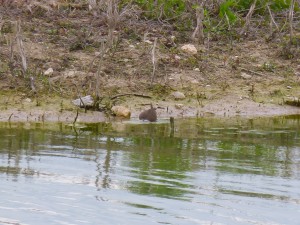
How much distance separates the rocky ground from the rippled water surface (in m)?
0.63

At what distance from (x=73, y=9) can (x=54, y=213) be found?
6.98m

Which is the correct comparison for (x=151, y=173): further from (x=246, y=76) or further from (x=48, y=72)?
(x=246, y=76)

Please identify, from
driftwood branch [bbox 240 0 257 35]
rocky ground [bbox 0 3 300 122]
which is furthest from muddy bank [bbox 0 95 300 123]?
driftwood branch [bbox 240 0 257 35]

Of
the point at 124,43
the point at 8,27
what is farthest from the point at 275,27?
the point at 8,27

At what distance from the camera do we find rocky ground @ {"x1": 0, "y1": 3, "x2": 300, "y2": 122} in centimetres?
1073

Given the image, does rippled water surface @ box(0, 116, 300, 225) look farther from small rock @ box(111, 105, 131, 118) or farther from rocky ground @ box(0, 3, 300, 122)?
rocky ground @ box(0, 3, 300, 122)

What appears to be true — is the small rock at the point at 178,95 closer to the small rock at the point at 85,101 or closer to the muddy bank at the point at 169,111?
the muddy bank at the point at 169,111

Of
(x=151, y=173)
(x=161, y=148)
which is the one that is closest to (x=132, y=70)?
(x=161, y=148)

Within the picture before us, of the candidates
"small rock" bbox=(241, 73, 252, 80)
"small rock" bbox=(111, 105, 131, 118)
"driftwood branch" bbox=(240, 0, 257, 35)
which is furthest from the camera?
"driftwood branch" bbox=(240, 0, 257, 35)

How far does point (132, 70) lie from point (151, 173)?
13.1 feet

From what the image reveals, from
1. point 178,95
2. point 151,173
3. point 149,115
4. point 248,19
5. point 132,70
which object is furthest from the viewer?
point 248,19

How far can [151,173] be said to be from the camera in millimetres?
7758

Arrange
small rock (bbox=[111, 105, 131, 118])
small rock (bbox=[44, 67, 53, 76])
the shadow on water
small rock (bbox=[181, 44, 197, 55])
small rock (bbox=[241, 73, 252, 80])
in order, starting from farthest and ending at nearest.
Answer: small rock (bbox=[181, 44, 197, 55]) < small rock (bbox=[241, 73, 252, 80]) < small rock (bbox=[44, 67, 53, 76]) < small rock (bbox=[111, 105, 131, 118]) < the shadow on water

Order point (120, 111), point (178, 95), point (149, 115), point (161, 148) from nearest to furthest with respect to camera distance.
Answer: point (161, 148) < point (149, 115) < point (120, 111) < point (178, 95)
